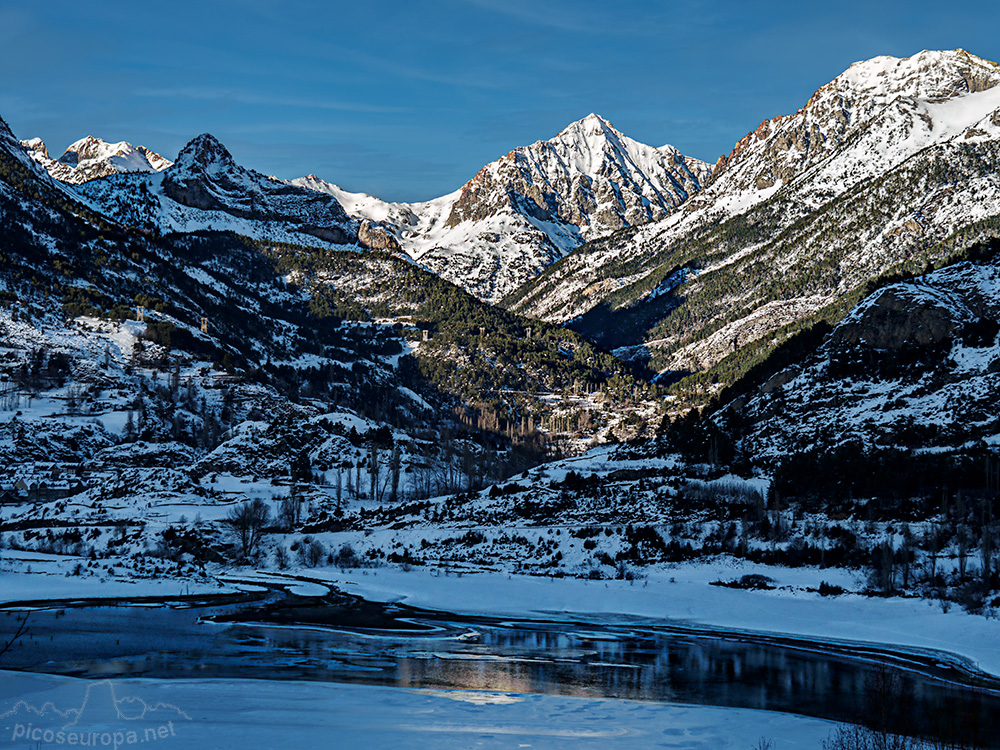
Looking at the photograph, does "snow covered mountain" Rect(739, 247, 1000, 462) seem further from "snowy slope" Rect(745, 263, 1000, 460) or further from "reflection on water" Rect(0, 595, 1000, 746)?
"reflection on water" Rect(0, 595, 1000, 746)

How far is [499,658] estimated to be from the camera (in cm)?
4453

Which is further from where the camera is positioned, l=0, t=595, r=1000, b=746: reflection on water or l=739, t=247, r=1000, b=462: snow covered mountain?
l=739, t=247, r=1000, b=462: snow covered mountain

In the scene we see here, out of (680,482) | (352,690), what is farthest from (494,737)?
(680,482)

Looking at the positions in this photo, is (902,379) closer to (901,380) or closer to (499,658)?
(901,380)

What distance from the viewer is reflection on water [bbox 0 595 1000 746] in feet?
121

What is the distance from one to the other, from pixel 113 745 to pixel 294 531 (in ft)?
347

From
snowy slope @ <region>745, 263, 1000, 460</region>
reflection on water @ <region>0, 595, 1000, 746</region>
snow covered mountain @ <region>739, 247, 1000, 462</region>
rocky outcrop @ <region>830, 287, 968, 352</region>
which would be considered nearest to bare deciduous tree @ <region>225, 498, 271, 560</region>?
reflection on water @ <region>0, 595, 1000, 746</region>

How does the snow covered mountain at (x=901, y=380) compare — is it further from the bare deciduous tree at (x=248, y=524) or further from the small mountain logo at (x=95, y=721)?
the small mountain logo at (x=95, y=721)

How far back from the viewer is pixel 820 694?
37.4 meters

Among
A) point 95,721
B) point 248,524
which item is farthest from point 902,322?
point 95,721

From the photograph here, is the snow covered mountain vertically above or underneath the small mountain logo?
above

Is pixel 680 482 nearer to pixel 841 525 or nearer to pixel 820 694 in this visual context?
pixel 841 525

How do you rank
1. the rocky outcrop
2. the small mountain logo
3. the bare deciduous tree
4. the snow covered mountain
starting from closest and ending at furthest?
the small mountain logo → the bare deciduous tree → the snow covered mountain → the rocky outcrop

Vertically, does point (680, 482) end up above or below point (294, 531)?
above
